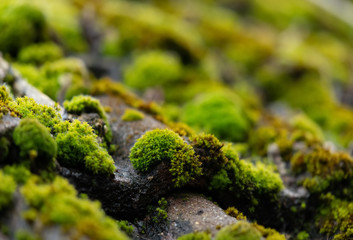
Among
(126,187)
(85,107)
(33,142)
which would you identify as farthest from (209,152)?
(33,142)

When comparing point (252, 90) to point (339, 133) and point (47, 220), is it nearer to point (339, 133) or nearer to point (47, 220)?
point (339, 133)

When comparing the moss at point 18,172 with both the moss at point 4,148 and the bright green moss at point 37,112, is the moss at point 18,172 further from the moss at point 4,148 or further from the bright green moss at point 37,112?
Result: the bright green moss at point 37,112

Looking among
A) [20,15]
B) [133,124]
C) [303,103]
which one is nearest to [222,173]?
[133,124]

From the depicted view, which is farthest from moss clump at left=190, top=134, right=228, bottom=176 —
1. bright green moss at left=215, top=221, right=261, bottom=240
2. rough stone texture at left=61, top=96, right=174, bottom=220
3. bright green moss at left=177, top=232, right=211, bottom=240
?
bright green moss at left=215, top=221, right=261, bottom=240

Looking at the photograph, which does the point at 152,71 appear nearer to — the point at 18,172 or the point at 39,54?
the point at 39,54

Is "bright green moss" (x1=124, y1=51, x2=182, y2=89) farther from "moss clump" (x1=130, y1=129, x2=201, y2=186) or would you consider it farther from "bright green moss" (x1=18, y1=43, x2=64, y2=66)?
"moss clump" (x1=130, y1=129, x2=201, y2=186)

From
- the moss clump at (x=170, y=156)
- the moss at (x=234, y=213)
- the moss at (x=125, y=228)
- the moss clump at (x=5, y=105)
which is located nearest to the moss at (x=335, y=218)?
the moss at (x=234, y=213)
